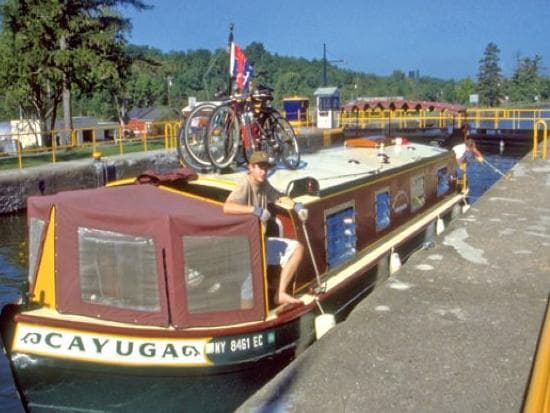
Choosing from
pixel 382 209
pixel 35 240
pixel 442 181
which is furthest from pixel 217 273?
pixel 442 181

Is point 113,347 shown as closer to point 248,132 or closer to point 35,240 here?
point 35,240

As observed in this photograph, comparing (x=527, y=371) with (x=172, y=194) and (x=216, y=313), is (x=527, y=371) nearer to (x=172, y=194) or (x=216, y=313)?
(x=216, y=313)

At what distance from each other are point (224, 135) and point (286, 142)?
1.51m

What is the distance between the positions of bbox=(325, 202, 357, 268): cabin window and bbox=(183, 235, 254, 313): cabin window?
2.28 metres

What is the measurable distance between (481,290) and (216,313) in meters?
2.64

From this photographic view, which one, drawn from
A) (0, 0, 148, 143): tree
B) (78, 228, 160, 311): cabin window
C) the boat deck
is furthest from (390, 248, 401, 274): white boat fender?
(0, 0, 148, 143): tree

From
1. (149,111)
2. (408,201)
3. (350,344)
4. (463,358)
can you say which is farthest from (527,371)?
(149,111)

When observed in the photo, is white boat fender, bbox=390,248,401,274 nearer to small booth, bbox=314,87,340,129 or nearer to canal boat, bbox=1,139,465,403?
canal boat, bbox=1,139,465,403

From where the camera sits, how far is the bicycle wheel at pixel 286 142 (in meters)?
9.93

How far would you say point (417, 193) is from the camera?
40.9 ft

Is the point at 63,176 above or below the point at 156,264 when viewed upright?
above

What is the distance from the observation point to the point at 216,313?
20.8ft

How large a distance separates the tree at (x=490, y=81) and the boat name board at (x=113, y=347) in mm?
164456

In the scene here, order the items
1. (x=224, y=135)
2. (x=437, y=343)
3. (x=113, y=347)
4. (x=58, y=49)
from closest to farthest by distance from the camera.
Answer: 1. (x=437, y=343)
2. (x=113, y=347)
3. (x=224, y=135)
4. (x=58, y=49)
